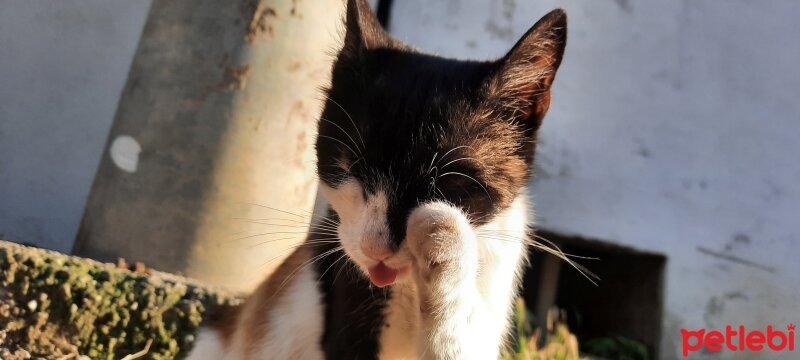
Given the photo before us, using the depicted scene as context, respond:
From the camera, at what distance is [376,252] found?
1.04 meters

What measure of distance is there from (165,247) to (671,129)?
11.1ft

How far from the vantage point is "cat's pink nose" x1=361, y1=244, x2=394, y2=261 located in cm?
103

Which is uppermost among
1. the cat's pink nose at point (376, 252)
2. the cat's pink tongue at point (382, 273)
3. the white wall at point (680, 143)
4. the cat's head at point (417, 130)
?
the white wall at point (680, 143)

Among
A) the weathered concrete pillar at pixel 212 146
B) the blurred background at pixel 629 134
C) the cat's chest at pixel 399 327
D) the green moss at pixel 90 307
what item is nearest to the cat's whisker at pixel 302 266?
the cat's chest at pixel 399 327

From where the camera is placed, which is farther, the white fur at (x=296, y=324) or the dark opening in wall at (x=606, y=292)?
the dark opening in wall at (x=606, y=292)

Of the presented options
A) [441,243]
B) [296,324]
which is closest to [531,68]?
[441,243]

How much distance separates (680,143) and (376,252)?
3.81 meters

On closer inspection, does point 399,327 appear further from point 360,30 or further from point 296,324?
point 360,30

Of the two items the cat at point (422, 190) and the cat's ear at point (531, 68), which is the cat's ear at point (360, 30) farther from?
the cat's ear at point (531, 68)

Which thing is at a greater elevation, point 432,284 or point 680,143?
point 680,143

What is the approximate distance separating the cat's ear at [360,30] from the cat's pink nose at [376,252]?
45cm

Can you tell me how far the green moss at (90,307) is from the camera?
6.21 feet

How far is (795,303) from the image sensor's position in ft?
13.9

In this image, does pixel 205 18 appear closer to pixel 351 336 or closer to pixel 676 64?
pixel 351 336
